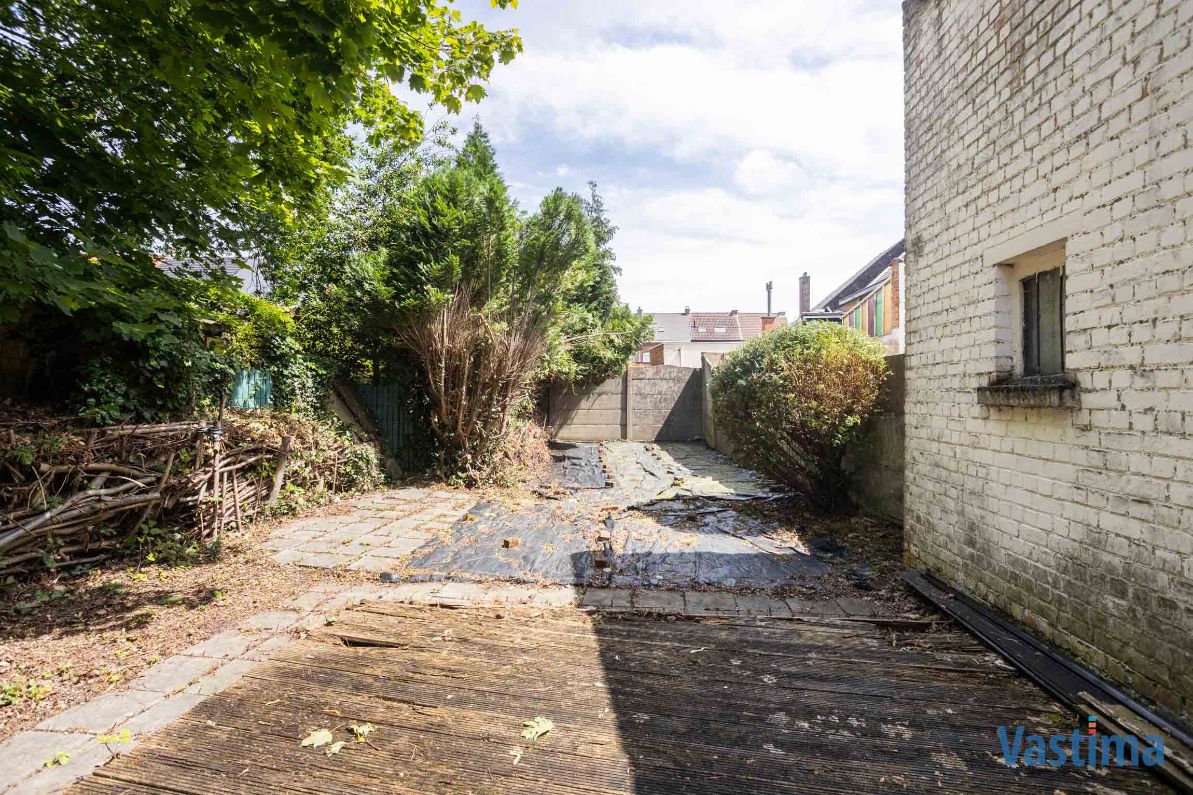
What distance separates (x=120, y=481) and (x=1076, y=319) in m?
7.06

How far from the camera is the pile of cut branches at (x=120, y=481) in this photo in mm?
3842

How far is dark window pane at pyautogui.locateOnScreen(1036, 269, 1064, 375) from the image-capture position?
3.35m

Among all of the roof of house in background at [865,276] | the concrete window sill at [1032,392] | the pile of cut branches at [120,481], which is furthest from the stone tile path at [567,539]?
the roof of house in background at [865,276]

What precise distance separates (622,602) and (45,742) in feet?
10.4

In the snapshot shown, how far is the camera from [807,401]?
5895 mm

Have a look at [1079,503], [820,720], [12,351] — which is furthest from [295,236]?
[1079,503]

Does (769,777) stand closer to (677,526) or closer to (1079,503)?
(1079,503)

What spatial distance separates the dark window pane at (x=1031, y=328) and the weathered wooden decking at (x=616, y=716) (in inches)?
76.7

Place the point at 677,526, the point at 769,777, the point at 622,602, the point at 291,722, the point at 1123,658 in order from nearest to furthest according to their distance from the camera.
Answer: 1. the point at 769,777
2. the point at 291,722
3. the point at 1123,658
4. the point at 622,602
5. the point at 677,526

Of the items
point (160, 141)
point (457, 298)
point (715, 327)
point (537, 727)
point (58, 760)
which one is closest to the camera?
point (58, 760)

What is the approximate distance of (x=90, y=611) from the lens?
3.66 metres

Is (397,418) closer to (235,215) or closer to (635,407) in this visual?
(235,215)

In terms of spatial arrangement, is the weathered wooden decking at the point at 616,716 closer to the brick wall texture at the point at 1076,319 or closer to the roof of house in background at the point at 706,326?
the brick wall texture at the point at 1076,319

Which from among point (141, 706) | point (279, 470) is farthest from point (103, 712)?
point (279, 470)
